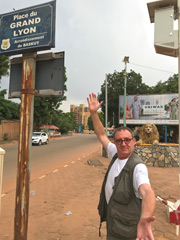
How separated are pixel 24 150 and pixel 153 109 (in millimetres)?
22785

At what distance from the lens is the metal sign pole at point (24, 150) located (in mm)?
2301

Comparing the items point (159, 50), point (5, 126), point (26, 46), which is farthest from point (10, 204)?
point (5, 126)

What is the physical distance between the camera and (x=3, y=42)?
262cm

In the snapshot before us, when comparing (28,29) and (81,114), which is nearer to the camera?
(28,29)

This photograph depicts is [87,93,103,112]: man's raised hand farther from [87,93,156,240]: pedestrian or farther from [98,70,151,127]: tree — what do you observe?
[98,70,151,127]: tree

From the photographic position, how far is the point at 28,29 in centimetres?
248

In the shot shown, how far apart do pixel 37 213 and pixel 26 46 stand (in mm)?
3306

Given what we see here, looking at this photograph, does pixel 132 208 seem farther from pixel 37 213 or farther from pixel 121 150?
pixel 37 213

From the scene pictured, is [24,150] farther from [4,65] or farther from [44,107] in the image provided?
[44,107]

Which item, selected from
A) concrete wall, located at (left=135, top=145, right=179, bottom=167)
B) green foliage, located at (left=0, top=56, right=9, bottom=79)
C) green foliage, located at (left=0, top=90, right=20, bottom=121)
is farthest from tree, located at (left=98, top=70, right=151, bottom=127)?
concrete wall, located at (left=135, top=145, right=179, bottom=167)

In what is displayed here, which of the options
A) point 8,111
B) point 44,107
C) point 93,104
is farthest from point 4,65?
point 93,104

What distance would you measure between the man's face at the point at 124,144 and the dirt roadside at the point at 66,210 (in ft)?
6.81

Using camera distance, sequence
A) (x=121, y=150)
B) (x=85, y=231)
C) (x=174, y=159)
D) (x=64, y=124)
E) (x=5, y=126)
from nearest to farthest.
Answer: (x=121, y=150)
(x=85, y=231)
(x=174, y=159)
(x=5, y=126)
(x=64, y=124)

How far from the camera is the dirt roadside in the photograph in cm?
320
